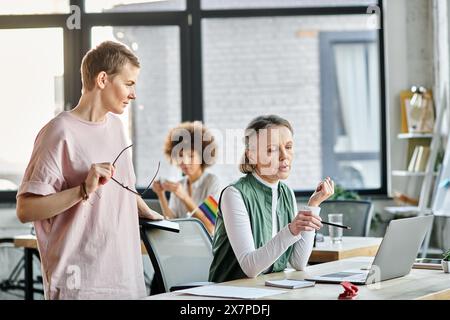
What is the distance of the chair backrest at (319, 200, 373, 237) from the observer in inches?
195

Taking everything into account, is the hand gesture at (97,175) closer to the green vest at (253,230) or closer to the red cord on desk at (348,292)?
the red cord on desk at (348,292)

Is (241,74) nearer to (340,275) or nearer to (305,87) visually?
(305,87)

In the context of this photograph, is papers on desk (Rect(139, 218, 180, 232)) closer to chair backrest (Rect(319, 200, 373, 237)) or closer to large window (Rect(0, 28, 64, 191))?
chair backrest (Rect(319, 200, 373, 237))

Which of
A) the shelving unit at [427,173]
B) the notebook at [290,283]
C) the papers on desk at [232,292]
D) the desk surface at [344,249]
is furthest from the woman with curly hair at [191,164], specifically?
the papers on desk at [232,292]

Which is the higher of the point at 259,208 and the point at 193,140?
the point at 193,140

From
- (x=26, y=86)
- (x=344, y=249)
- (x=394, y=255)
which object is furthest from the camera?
(x=26, y=86)

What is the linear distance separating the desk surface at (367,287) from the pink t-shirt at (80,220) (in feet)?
0.60

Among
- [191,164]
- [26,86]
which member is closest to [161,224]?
[191,164]

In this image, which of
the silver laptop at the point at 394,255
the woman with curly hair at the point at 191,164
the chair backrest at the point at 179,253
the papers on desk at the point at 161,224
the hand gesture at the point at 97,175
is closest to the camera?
the hand gesture at the point at 97,175

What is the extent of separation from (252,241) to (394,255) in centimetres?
51

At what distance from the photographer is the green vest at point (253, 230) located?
2840mm

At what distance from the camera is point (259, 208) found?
9.45 feet

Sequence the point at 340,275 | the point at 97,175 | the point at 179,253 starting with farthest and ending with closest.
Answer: the point at 179,253 < the point at 340,275 < the point at 97,175

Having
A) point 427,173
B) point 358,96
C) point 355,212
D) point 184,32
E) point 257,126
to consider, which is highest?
point 184,32
